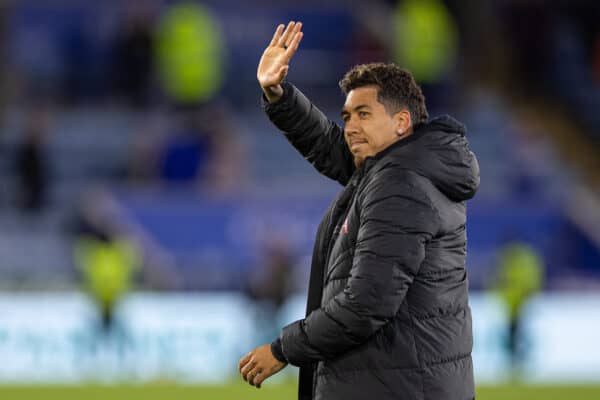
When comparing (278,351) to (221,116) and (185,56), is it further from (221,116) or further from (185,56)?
(185,56)

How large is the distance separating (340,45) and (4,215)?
16.5 ft

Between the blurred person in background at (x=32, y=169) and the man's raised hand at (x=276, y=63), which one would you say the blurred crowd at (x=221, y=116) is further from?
the man's raised hand at (x=276, y=63)

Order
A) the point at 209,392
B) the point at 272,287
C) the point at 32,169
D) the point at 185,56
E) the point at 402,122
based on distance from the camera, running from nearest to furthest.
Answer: the point at 402,122 < the point at 209,392 < the point at 272,287 < the point at 32,169 < the point at 185,56

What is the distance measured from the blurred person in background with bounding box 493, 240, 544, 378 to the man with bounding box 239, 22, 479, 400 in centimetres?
664

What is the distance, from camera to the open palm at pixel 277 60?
3.58 m

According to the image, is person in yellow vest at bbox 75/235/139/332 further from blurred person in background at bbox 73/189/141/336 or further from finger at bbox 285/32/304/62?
finger at bbox 285/32/304/62

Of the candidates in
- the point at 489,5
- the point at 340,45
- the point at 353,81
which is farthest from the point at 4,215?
the point at 353,81

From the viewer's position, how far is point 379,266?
315 centimetres

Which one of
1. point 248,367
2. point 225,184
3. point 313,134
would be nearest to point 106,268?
point 225,184

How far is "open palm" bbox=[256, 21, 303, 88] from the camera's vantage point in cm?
358

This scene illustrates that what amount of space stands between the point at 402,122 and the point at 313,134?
455 millimetres

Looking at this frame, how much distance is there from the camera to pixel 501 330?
10.0 metres

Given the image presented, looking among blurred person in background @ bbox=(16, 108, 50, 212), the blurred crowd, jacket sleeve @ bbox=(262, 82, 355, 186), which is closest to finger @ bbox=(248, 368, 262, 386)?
jacket sleeve @ bbox=(262, 82, 355, 186)

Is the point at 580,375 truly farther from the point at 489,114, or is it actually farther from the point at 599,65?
the point at 599,65
